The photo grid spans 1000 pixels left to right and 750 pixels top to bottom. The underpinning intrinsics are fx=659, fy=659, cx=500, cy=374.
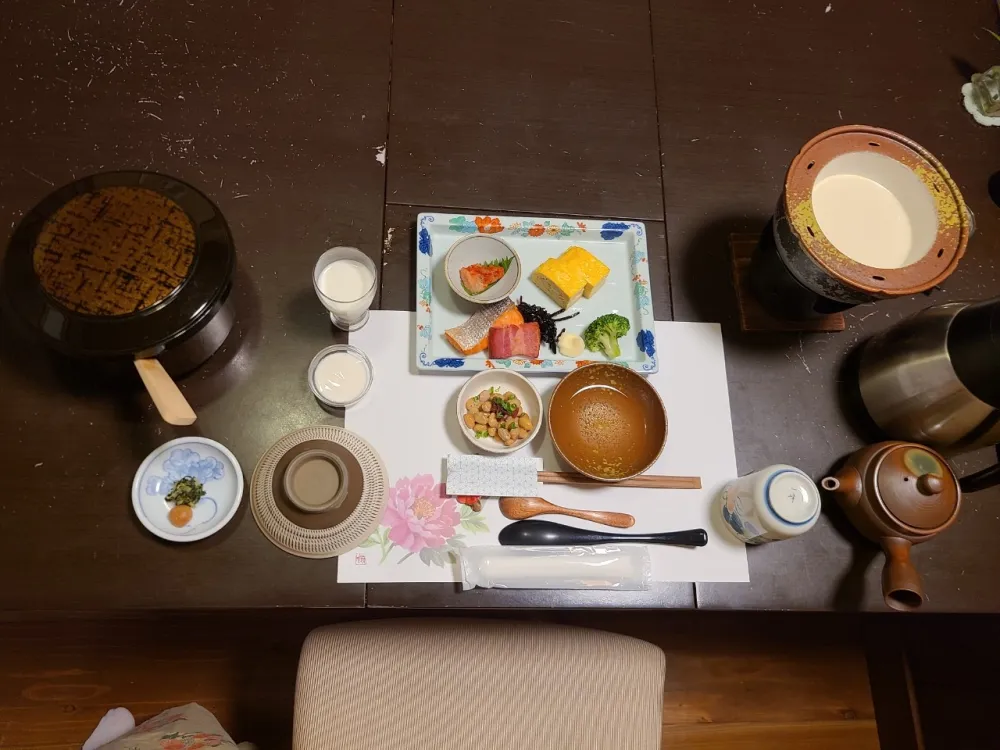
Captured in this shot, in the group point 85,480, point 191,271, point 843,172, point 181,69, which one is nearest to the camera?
point 191,271

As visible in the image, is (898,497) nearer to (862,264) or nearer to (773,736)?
(862,264)

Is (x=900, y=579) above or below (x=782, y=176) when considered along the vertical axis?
below

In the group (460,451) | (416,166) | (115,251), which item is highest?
(416,166)

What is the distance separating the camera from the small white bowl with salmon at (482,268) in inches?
48.8

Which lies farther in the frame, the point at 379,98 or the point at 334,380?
the point at 379,98

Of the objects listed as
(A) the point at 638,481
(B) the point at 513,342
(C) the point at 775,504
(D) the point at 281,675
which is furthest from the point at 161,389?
(D) the point at 281,675

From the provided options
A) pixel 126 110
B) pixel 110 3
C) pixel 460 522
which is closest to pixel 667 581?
pixel 460 522

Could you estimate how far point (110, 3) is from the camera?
1370 mm

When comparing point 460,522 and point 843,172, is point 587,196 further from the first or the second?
point 460,522

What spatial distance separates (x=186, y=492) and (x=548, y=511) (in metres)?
0.61

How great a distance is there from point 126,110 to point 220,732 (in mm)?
1381

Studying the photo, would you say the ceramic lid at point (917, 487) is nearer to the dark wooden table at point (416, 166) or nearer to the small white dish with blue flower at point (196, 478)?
the dark wooden table at point (416, 166)

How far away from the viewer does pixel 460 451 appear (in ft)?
3.90

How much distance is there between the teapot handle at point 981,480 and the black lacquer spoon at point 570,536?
0.50 metres
